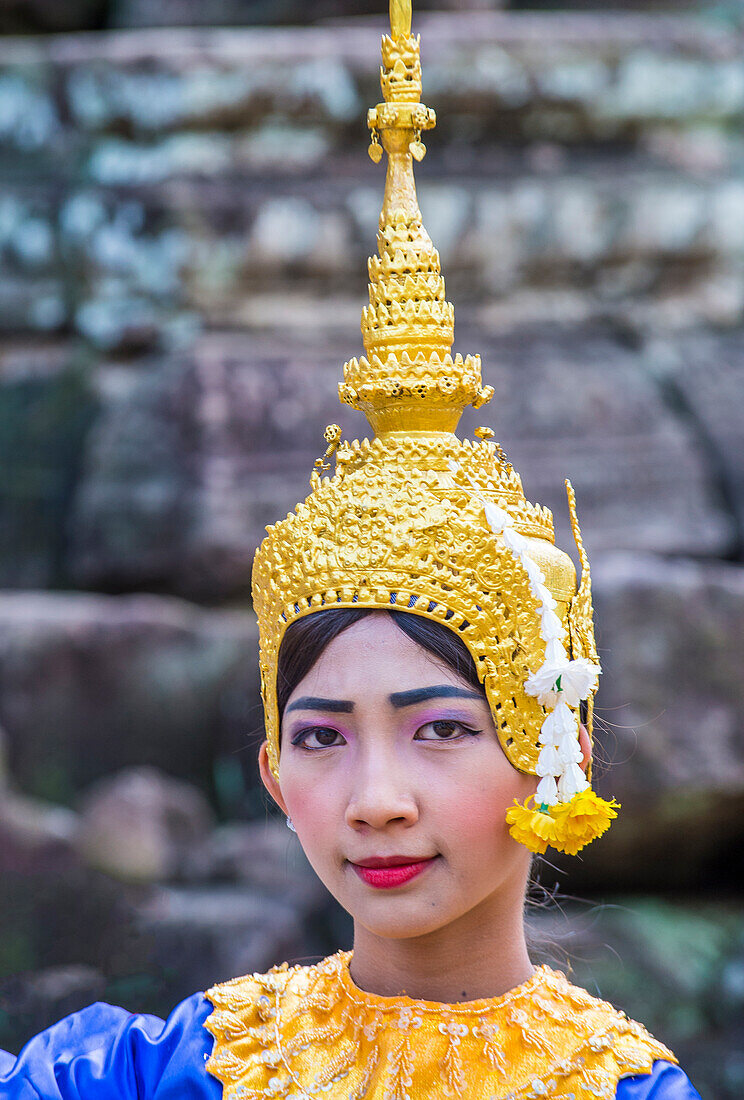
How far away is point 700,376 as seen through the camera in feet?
19.2

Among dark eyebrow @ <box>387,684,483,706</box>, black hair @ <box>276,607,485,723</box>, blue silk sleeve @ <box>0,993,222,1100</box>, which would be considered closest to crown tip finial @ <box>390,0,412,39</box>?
black hair @ <box>276,607,485,723</box>

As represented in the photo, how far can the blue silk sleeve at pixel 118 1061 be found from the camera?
246 centimetres

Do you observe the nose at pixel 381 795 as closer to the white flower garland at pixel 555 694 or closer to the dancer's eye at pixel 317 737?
the dancer's eye at pixel 317 737

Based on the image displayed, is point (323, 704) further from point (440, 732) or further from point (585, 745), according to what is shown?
point (585, 745)

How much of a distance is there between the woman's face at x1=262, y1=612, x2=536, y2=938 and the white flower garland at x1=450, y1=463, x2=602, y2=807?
0.30 ft

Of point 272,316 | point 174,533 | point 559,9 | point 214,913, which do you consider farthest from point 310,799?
point 559,9

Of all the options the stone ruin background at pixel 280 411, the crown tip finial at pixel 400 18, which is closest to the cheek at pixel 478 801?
the crown tip finial at pixel 400 18

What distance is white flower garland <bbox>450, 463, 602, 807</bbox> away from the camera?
7.19ft

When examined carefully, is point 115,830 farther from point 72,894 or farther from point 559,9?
point 559,9

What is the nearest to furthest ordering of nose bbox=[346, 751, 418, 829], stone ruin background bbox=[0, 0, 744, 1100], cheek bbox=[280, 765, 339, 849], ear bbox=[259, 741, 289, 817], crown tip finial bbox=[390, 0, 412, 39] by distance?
nose bbox=[346, 751, 418, 829] < cheek bbox=[280, 765, 339, 849] < crown tip finial bbox=[390, 0, 412, 39] < ear bbox=[259, 741, 289, 817] < stone ruin background bbox=[0, 0, 744, 1100]

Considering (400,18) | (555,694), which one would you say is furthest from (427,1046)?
(400,18)

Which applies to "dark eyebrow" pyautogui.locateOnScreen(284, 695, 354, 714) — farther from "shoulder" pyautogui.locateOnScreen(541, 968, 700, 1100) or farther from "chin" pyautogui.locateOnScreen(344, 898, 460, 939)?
"shoulder" pyautogui.locateOnScreen(541, 968, 700, 1100)

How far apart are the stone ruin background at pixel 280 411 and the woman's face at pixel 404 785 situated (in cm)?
256

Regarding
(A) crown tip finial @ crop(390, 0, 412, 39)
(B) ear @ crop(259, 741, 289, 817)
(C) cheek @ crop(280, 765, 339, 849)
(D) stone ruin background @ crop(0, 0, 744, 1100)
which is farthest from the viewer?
(D) stone ruin background @ crop(0, 0, 744, 1100)
